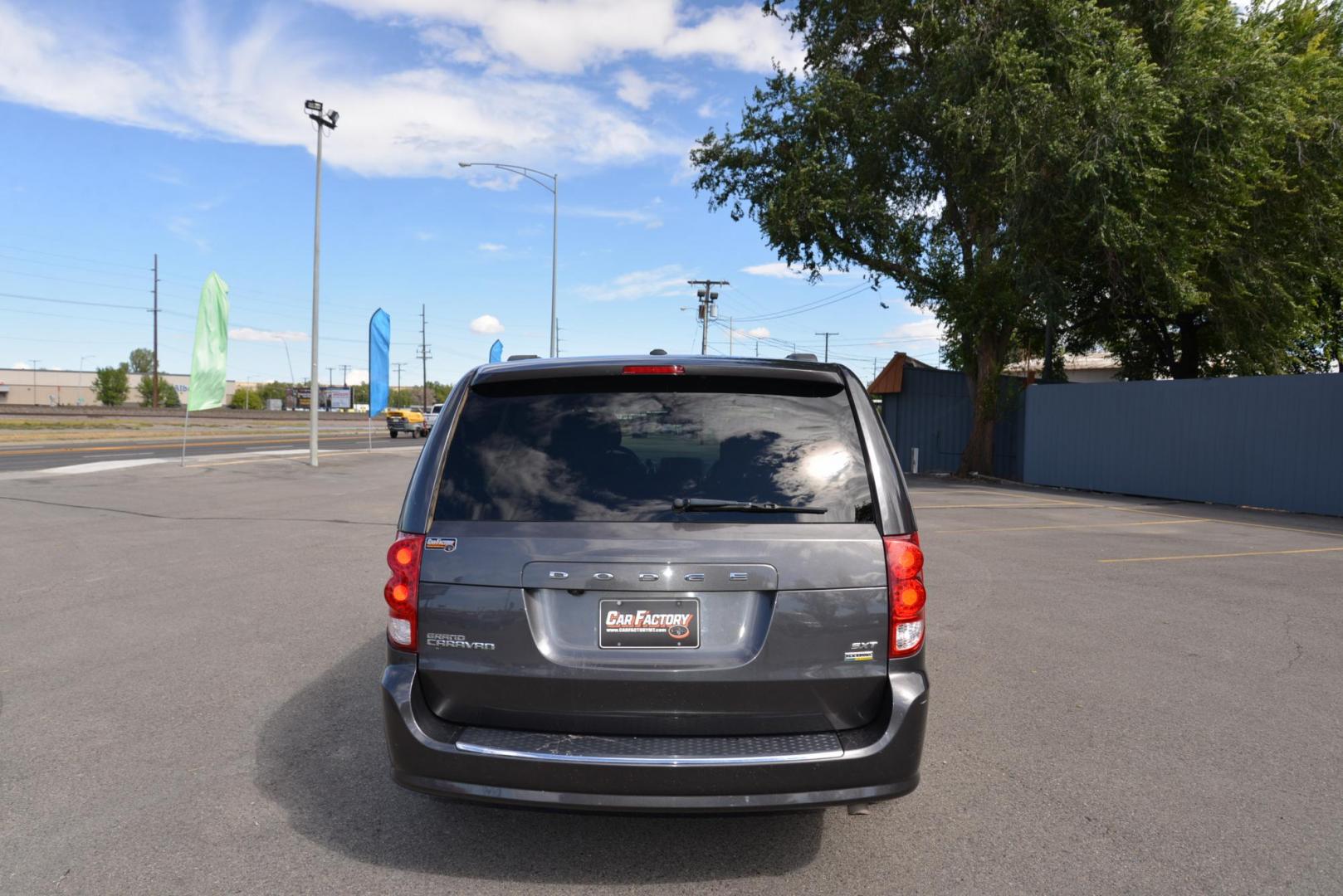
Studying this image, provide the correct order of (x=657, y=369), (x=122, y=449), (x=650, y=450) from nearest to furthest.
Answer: (x=650, y=450)
(x=657, y=369)
(x=122, y=449)

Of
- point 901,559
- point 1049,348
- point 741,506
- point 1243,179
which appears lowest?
point 901,559

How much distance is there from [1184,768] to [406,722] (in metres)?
3.41

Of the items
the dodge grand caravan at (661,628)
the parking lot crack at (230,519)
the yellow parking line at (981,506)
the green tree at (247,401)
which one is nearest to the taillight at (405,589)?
the dodge grand caravan at (661,628)

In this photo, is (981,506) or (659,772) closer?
(659,772)

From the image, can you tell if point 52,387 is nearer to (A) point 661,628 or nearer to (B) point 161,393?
(B) point 161,393

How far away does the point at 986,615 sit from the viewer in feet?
24.3

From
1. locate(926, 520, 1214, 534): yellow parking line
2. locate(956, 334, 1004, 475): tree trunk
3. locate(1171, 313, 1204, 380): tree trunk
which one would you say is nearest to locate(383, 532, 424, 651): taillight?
locate(926, 520, 1214, 534): yellow parking line

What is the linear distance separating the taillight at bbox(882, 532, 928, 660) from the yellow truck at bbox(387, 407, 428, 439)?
172ft

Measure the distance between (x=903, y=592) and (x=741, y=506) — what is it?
1.99 ft

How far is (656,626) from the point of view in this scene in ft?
10.0

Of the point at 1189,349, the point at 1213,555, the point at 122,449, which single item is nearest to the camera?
the point at 1213,555

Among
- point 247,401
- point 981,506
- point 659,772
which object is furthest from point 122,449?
point 247,401

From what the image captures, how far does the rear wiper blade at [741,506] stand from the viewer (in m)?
3.12

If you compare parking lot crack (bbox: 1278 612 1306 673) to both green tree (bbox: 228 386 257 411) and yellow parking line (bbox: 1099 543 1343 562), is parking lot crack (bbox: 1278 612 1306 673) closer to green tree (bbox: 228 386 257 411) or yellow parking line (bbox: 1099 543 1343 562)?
yellow parking line (bbox: 1099 543 1343 562)
